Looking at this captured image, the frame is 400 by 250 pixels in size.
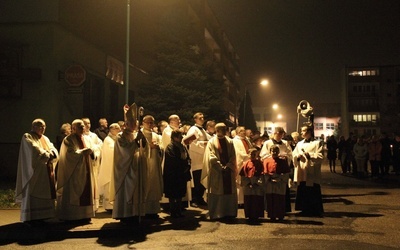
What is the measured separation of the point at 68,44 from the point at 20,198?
40.3 ft

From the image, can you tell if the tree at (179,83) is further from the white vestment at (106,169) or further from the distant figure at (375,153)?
the white vestment at (106,169)

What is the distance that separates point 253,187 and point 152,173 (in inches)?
95.3

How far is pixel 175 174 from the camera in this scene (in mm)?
10734

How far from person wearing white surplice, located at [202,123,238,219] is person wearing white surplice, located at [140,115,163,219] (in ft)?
4.08

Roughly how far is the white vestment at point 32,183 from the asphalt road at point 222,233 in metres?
0.37

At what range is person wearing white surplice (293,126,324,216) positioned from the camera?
11219mm

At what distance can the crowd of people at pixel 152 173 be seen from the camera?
31.4 ft

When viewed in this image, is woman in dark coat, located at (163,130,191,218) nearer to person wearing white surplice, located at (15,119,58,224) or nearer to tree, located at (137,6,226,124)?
person wearing white surplice, located at (15,119,58,224)

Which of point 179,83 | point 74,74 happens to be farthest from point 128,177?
point 179,83

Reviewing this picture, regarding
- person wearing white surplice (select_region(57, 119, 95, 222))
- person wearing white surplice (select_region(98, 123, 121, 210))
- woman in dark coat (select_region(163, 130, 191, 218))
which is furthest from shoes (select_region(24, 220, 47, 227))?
woman in dark coat (select_region(163, 130, 191, 218))

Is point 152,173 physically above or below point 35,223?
above

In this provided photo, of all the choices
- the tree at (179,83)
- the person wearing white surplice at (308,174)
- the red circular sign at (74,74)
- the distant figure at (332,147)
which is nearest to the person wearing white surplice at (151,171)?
the person wearing white surplice at (308,174)

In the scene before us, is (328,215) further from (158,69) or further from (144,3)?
(144,3)

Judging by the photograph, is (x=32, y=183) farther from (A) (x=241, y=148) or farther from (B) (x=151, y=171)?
(A) (x=241, y=148)
